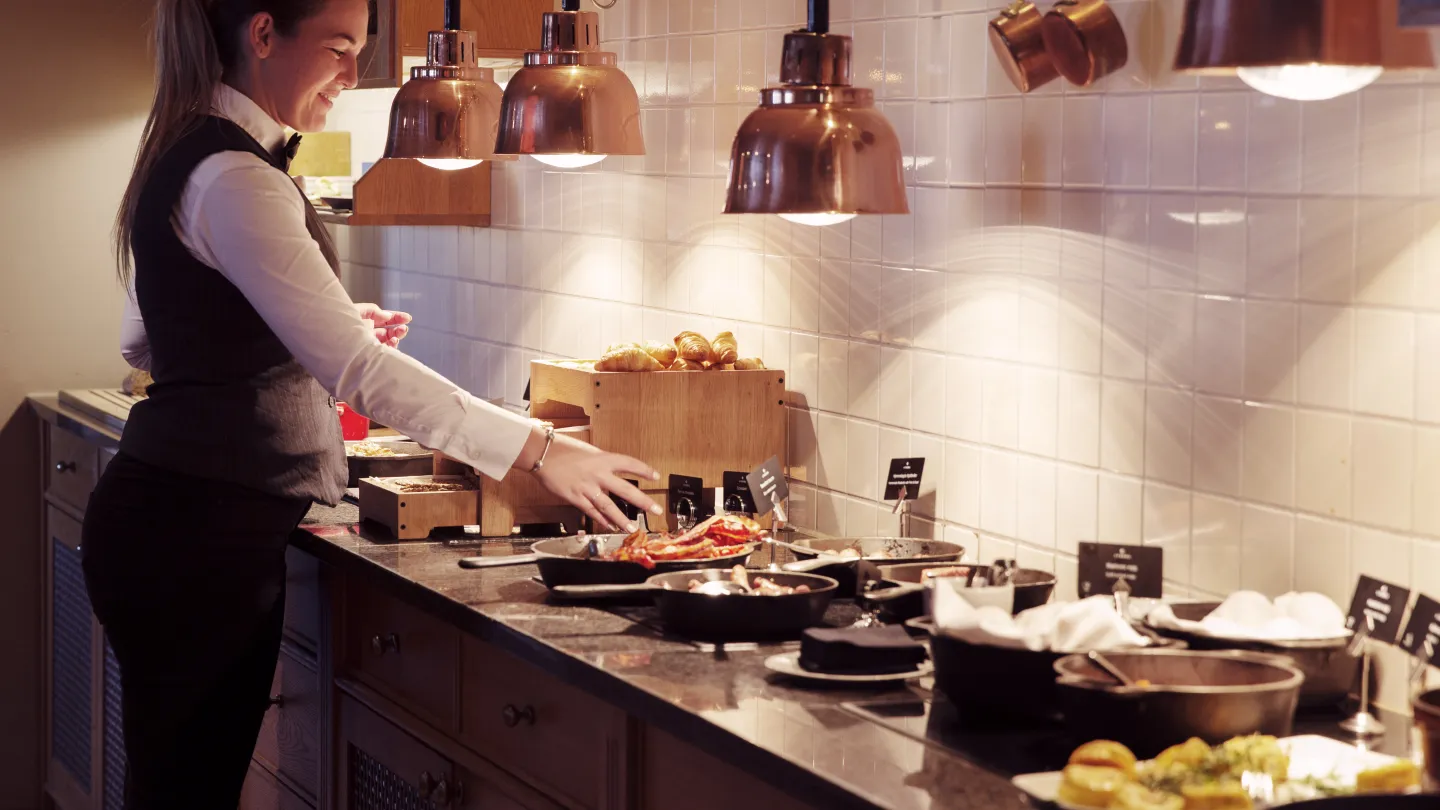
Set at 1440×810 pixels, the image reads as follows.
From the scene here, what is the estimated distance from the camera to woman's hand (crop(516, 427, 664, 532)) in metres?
2.53

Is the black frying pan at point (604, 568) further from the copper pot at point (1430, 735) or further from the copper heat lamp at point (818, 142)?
the copper pot at point (1430, 735)

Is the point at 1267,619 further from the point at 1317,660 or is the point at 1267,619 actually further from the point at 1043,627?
the point at 1043,627

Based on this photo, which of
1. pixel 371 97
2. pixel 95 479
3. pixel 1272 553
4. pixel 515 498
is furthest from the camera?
pixel 371 97

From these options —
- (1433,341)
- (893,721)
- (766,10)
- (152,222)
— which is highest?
(766,10)

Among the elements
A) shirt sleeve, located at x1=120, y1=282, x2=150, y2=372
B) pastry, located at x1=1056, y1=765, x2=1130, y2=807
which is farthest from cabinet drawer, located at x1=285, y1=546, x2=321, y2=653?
pastry, located at x1=1056, y1=765, x2=1130, y2=807

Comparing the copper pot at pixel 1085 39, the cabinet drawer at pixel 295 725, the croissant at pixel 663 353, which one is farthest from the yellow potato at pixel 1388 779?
the cabinet drawer at pixel 295 725

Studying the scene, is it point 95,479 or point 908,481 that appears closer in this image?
point 908,481

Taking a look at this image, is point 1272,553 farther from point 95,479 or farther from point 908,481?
point 95,479

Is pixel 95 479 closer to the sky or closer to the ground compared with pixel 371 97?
closer to the ground

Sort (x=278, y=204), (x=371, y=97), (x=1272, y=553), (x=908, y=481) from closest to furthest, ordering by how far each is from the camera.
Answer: (x=1272, y=553)
(x=278, y=204)
(x=908, y=481)
(x=371, y=97)

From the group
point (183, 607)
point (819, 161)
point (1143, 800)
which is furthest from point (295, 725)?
point (1143, 800)

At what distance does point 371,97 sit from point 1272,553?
3.30 metres

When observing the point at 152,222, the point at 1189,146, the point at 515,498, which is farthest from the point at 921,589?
the point at 152,222

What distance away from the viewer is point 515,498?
2.97 metres
